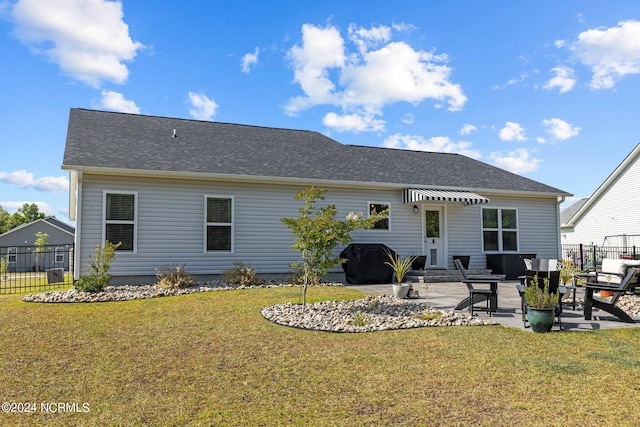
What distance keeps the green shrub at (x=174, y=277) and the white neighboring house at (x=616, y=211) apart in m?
28.3

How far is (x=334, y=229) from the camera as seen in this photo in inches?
349

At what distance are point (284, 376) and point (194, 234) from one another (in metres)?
9.98

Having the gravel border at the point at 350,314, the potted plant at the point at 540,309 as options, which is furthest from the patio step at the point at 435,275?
the potted plant at the point at 540,309

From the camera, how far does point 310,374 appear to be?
4973 mm

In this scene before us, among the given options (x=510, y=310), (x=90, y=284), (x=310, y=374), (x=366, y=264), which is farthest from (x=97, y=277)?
(x=510, y=310)

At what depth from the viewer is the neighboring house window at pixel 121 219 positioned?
519 inches

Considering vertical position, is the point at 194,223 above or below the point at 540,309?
above

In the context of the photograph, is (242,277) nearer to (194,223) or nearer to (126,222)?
(194,223)

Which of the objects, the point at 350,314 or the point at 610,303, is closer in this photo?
the point at 610,303

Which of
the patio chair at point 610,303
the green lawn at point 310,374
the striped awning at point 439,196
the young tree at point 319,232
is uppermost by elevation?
the striped awning at point 439,196

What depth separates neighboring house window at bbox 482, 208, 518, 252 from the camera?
57.8 ft

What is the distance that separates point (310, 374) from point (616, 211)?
3279 centimetres

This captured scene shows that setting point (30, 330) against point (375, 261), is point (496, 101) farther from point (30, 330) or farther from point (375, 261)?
point (30, 330)

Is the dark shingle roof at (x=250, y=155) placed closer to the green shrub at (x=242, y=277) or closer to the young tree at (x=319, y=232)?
the green shrub at (x=242, y=277)
